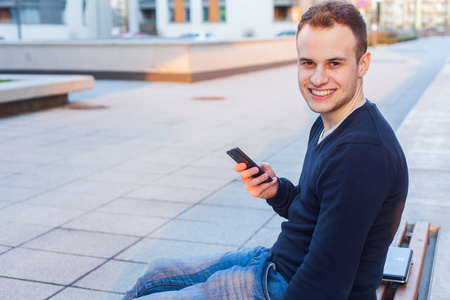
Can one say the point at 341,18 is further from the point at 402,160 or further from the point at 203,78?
the point at 203,78

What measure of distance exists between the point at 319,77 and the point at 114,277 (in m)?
2.46

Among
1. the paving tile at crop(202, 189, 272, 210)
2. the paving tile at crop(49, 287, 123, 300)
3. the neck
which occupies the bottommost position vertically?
the paving tile at crop(49, 287, 123, 300)

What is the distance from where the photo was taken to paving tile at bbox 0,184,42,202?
19.4 ft

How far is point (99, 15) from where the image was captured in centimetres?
4638

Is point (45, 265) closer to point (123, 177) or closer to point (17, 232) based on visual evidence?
point (17, 232)

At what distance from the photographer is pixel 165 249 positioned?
4.48 meters

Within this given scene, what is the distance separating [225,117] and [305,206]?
9.04m

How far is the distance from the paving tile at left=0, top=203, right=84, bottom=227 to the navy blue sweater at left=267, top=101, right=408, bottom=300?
3573mm

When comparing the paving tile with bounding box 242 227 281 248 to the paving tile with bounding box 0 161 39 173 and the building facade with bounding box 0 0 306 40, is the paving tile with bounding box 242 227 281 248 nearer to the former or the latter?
the paving tile with bounding box 0 161 39 173

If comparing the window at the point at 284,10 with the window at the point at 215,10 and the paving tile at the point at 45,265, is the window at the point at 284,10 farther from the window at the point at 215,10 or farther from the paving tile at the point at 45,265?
the paving tile at the point at 45,265

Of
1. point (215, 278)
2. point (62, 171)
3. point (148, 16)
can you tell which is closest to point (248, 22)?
point (148, 16)

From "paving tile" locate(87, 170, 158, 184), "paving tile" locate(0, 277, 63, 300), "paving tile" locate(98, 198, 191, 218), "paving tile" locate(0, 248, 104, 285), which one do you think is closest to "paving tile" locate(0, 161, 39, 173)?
"paving tile" locate(87, 170, 158, 184)

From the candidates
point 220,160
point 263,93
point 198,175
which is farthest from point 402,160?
point 263,93

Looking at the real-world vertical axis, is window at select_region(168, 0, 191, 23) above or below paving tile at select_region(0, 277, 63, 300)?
above
